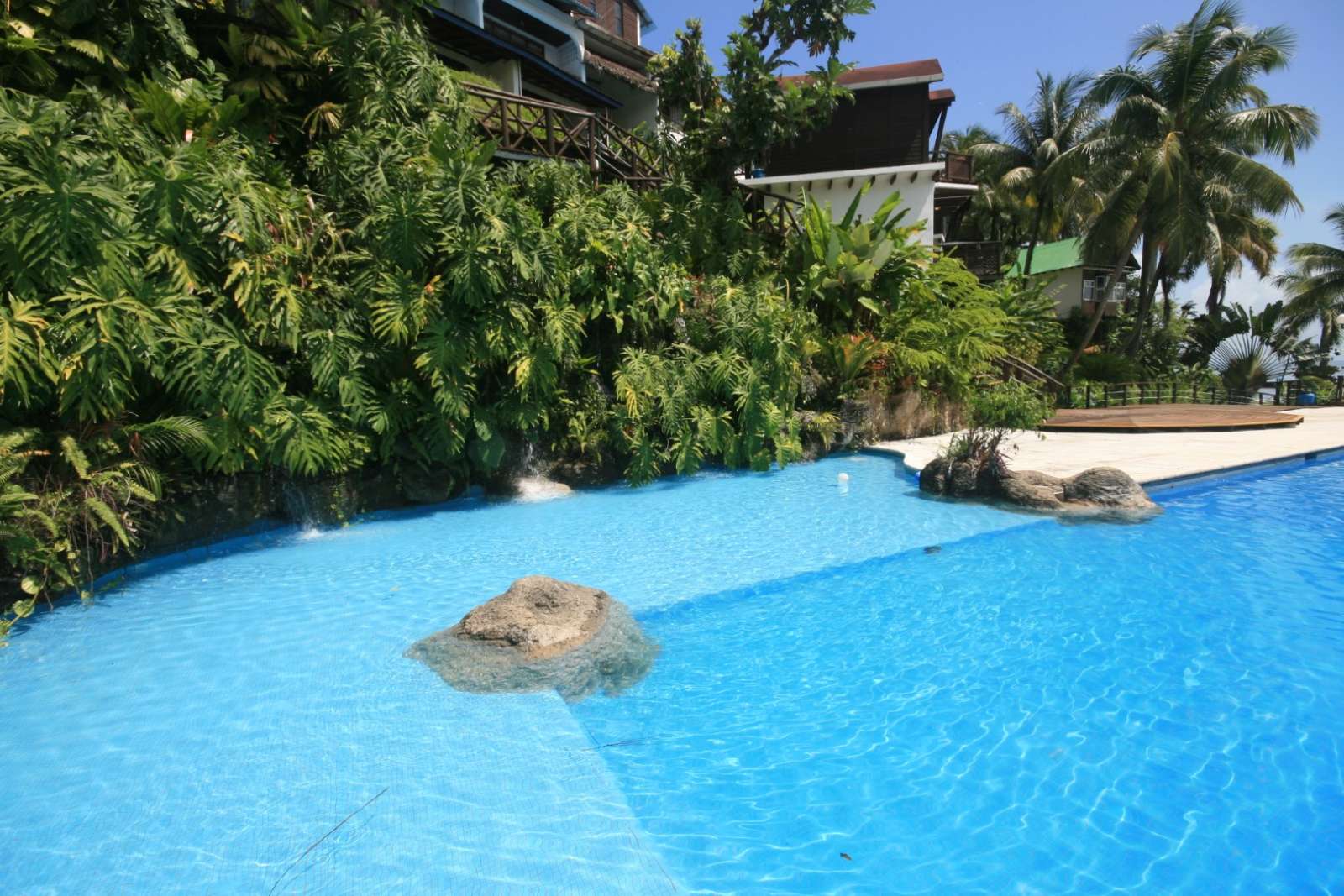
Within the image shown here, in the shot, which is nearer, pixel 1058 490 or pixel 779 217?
pixel 1058 490

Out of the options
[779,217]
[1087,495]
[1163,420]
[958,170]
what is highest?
[958,170]

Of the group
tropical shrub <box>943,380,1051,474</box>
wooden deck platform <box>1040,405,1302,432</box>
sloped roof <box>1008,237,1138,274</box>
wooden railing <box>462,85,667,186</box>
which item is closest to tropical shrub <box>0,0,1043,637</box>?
wooden railing <box>462,85,667,186</box>

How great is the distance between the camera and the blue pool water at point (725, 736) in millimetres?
2920

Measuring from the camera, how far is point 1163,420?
50.1 ft

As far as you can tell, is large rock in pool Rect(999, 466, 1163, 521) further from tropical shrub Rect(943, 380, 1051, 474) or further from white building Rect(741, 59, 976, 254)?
white building Rect(741, 59, 976, 254)

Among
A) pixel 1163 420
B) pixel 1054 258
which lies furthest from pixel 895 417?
pixel 1054 258

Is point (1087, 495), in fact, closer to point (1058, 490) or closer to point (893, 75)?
point (1058, 490)

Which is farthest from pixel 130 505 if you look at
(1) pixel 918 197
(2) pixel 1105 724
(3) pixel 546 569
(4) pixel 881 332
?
(1) pixel 918 197

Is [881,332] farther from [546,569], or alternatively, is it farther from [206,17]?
[206,17]

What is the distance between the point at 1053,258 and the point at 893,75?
17.5 m

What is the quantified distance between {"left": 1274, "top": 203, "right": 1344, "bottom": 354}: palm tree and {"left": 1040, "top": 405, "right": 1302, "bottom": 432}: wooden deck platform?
14121 mm

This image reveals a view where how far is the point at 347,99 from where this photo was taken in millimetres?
9844

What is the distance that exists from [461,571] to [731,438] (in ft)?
18.4

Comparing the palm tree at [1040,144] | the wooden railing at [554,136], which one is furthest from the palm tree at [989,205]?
the wooden railing at [554,136]
